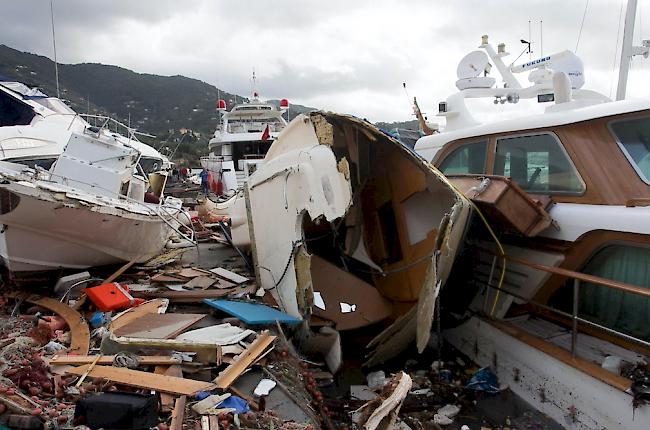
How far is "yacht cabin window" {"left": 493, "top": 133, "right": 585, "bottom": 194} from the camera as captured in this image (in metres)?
4.31

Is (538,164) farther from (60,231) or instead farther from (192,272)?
(60,231)

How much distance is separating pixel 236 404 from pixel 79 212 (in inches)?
134

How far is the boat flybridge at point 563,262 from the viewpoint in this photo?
3635mm

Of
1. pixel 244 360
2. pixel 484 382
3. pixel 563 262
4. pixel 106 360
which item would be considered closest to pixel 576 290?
pixel 563 262

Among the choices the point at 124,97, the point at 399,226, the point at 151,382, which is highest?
the point at 124,97

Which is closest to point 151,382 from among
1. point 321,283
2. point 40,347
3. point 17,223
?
point 40,347

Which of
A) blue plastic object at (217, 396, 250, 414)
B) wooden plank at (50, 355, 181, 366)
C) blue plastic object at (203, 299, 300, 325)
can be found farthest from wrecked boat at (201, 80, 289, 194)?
blue plastic object at (217, 396, 250, 414)

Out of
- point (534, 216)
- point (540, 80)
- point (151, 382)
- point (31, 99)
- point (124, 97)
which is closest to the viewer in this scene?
point (151, 382)

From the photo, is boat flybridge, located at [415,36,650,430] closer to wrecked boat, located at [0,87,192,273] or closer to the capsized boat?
wrecked boat, located at [0,87,192,273]

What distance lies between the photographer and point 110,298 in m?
5.00

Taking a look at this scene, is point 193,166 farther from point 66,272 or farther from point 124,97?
point 124,97

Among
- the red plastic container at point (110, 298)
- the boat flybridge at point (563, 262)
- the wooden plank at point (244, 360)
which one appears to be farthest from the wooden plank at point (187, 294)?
the boat flybridge at point (563, 262)

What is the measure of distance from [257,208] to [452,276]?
2.43 m

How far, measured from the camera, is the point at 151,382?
3229mm
